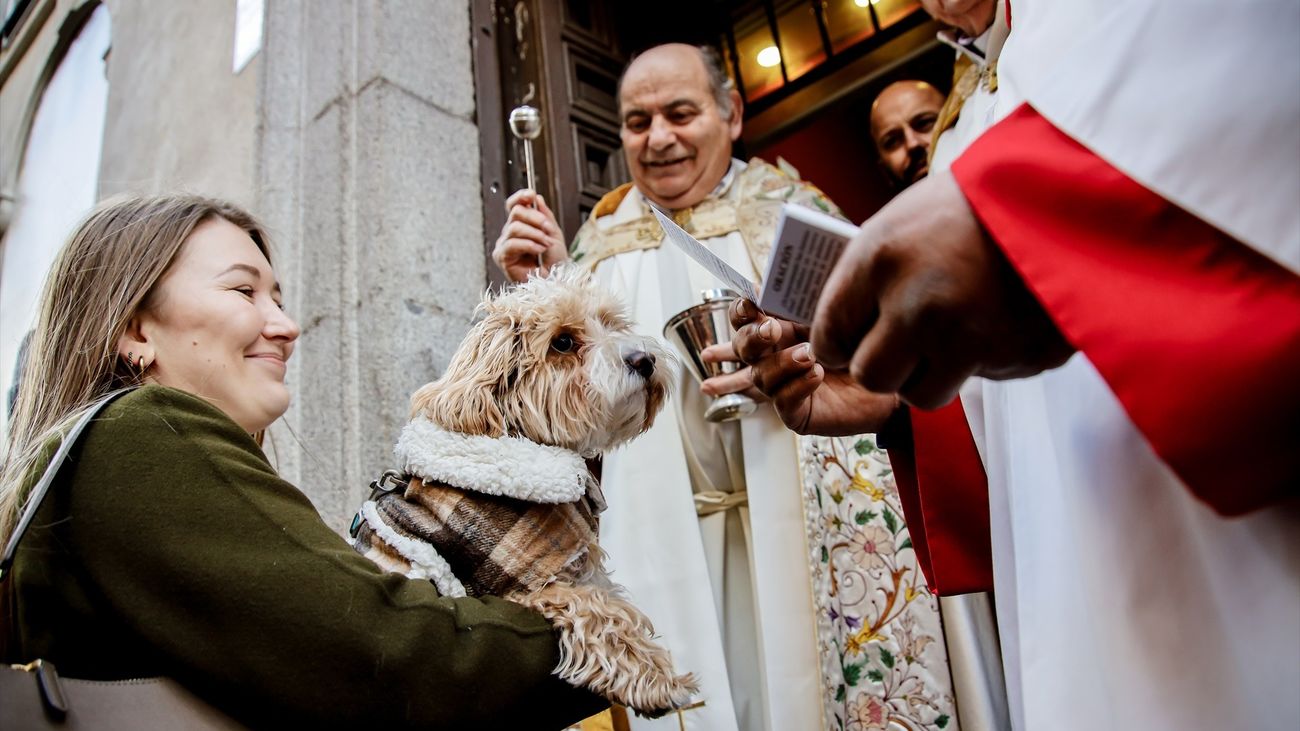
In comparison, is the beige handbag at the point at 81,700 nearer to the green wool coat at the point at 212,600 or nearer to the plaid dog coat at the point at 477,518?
the green wool coat at the point at 212,600

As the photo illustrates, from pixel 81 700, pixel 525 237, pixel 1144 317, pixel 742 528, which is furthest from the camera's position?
pixel 742 528

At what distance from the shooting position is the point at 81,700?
2.93 feet

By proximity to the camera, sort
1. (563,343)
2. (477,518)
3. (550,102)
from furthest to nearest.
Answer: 1. (550,102)
2. (563,343)
3. (477,518)

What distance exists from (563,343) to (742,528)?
95 cm

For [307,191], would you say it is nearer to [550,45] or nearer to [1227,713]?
[550,45]

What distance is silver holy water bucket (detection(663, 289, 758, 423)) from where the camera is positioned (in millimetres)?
1979

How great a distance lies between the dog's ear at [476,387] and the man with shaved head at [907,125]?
227cm

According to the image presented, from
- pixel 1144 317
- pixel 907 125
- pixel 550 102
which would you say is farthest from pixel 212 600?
pixel 907 125

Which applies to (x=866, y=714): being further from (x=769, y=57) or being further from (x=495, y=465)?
(x=769, y=57)

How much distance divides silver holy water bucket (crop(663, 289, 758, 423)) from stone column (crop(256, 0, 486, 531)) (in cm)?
95

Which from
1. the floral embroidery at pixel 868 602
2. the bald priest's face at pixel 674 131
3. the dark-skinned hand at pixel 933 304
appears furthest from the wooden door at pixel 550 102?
the dark-skinned hand at pixel 933 304

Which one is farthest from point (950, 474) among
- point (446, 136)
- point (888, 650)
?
point (446, 136)

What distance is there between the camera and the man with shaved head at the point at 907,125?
132 inches

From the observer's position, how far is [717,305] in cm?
196
